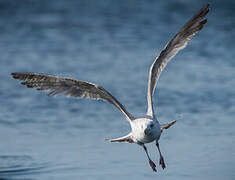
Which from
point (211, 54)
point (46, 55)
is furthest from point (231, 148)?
point (46, 55)

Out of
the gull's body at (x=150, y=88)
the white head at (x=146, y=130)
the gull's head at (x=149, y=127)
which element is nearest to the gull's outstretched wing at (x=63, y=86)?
the gull's body at (x=150, y=88)

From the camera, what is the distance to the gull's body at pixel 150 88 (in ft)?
29.5

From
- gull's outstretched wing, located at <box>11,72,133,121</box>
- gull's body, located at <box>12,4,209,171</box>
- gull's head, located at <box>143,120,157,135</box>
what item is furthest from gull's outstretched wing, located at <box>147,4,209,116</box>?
gull's head, located at <box>143,120,157,135</box>

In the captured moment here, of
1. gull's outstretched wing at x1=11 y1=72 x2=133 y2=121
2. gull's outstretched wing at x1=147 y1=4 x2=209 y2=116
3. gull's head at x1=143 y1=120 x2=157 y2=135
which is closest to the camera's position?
gull's head at x1=143 y1=120 x2=157 y2=135

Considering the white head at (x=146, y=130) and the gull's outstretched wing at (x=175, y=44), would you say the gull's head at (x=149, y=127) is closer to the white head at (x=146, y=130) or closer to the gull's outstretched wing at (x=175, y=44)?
the white head at (x=146, y=130)

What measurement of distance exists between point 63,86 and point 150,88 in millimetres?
1350

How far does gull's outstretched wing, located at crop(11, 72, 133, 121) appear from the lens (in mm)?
9164

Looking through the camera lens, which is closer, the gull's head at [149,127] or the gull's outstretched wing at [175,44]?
the gull's head at [149,127]

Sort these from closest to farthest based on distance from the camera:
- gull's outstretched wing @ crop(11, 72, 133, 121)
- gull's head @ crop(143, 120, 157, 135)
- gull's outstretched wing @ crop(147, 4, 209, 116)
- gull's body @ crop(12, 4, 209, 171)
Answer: gull's head @ crop(143, 120, 157, 135) < gull's body @ crop(12, 4, 209, 171) < gull's outstretched wing @ crop(11, 72, 133, 121) < gull's outstretched wing @ crop(147, 4, 209, 116)

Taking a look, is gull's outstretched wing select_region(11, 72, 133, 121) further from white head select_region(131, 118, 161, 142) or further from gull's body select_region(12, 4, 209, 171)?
white head select_region(131, 118, 161, 142)

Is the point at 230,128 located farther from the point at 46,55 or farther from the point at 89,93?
the point at 46,55

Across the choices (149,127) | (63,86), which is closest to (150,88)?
(149,127)

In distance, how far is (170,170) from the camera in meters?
9.55

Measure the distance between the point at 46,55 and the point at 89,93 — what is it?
7.92 metres
